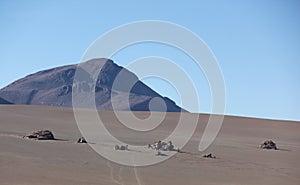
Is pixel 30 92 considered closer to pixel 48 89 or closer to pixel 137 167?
pixel 48 89

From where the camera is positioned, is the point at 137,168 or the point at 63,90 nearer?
the point at 137,168

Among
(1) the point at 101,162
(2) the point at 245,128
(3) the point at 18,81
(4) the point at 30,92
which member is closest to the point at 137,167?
(1) the point at 101,162

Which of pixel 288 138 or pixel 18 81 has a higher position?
pixel 18 81

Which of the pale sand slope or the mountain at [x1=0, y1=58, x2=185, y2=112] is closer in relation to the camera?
the pale sand slope

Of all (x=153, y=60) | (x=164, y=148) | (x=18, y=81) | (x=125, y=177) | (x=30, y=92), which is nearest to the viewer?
(x=125, y=177)

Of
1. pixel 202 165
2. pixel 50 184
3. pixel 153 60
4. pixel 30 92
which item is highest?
pixel 30 92

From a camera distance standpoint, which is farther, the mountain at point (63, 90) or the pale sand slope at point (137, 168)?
the mountain at point (63, 90)

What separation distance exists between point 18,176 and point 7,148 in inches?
273

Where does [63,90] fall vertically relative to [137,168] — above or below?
above

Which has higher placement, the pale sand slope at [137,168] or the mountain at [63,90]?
the mountain at [63,90]

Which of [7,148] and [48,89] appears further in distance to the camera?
[48,89]

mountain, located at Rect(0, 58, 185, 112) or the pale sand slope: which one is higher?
mountain, located at Rect(0, 58, 185, 112)

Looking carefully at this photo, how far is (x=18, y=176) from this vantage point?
1719 centimetres

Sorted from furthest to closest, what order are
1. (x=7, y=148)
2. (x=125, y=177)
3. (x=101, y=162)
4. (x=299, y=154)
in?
(x=299, y=154) → (x=7, y=148) → (x=101, y=162) → (x=125, y=177)
